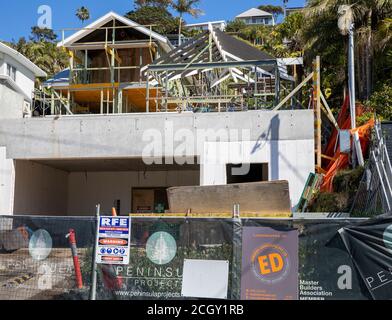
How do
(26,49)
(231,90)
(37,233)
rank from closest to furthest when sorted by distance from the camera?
1. (37,233)
2. (231,90)
3. (26,49)

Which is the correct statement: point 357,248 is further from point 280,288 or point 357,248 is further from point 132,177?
point 132,177

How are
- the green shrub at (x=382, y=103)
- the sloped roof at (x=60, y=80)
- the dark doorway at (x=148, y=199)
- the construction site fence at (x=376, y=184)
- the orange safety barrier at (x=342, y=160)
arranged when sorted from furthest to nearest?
Result: the sloped roof at (x=60, y=80) < the dark doorway at (x=148, y=199) < the green shrub at (x=382, y=103) < the orange safety barrier at (x=342, y=160) < the construction site fence at (x=376, y=184)

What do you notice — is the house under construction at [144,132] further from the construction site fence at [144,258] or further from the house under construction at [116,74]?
the construction site fence at [144,258]

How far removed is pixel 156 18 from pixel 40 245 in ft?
228

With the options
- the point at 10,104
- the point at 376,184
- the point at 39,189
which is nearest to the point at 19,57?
the point at 39,189

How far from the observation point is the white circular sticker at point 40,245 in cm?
838

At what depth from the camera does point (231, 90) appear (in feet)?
89.6

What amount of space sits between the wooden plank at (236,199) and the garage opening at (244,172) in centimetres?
393

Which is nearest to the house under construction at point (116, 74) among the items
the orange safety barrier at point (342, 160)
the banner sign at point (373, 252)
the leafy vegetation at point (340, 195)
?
the orange safety barrier at point (342, 160)

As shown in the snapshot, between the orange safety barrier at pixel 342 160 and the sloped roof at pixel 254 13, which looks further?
the sloped roof at pixel 254 13

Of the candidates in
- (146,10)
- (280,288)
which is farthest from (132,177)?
(146,10)

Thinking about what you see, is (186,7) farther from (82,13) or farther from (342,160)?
(342,160)

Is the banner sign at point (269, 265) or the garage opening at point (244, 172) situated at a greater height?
the garage opening at point (244, 172)
